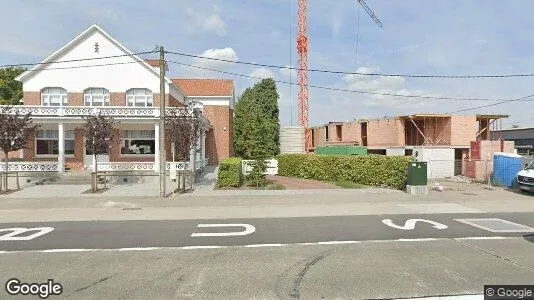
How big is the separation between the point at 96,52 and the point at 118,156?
7.17 m

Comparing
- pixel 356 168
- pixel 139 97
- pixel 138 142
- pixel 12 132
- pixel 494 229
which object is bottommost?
pixel 494 229

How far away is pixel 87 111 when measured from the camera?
2361 centimetres

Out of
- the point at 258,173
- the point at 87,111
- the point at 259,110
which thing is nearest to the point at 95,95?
the point at 87,111

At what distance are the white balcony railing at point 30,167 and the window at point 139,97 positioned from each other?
6532mm

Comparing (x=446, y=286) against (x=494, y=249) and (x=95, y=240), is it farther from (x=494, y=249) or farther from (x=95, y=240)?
(x=95, y=240)

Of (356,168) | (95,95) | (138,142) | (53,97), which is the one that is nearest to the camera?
(356,168)

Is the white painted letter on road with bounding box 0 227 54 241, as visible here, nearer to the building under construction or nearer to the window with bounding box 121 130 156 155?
the window with bounding box 121 130 156 155

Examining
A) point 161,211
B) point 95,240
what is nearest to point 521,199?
point 161,211

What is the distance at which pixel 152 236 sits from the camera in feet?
30.3

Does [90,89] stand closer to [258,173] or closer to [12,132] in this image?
[12,132]

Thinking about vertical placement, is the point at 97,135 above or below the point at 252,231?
above

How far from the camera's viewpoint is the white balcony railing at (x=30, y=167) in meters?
21.9

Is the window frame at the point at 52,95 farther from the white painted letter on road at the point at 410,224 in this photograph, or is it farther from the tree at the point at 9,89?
the white painted letter on road at the point at 410,224

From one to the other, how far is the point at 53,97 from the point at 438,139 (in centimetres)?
2842
